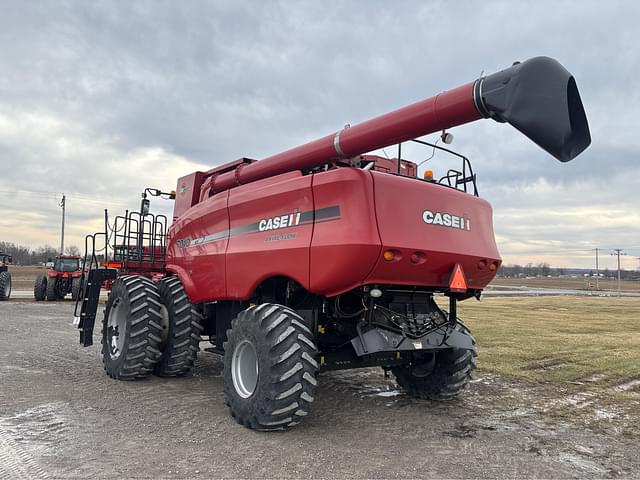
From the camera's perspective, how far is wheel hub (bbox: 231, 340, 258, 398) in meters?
5.07

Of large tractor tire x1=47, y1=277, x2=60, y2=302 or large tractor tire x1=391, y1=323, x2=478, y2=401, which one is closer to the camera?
large tractor tire x1=391, y1=323, x2=478, y2=401

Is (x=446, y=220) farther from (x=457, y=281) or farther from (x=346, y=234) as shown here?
(x=346, y=234)

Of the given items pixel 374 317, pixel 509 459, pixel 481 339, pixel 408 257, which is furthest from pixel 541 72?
pixel 481 339

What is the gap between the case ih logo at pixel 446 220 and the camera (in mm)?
4977

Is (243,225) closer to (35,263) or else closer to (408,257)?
(408,257)

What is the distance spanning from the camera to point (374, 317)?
5.14m

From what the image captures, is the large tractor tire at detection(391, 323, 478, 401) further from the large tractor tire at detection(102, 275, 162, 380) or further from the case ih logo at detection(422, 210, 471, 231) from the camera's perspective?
the large tractor tire at detection(102, 275, 162, 380)

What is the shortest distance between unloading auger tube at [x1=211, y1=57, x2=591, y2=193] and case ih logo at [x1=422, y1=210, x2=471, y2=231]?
0.81 m

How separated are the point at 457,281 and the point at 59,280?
20754 mm

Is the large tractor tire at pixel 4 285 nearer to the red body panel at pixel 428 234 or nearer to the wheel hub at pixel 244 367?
the wheel hub at pixel 244 367

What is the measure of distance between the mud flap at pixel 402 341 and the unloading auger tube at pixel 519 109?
70.9 inches

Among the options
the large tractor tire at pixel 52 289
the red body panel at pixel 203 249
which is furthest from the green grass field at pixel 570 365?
the large tractor tire at pixel 52 289

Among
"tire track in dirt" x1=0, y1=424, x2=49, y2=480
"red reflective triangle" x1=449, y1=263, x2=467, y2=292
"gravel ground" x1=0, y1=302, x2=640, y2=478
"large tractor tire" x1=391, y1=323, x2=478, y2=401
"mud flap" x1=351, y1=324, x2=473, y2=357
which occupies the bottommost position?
"gravel ground" x1=0, y1=302, x2=640, y2=478

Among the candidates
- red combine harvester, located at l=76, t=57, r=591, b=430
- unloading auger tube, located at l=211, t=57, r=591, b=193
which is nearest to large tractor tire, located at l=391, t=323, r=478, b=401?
red combine harvester, located at l=76, t=57, r=591, b=430
